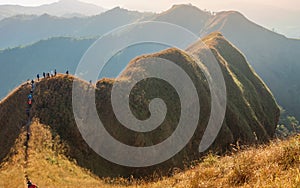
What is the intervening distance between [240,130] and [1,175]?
40.0 m

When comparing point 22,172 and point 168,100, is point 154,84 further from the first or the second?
point 22,172

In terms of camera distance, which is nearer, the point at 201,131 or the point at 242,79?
the point at 201,131

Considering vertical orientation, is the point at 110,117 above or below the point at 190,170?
below

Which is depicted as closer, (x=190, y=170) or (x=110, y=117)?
(x=190, y=170)

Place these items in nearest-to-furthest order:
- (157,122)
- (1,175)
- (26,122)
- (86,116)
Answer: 1. (1,175)
2. (26,122)
3. (86,116)
4. (157,122)

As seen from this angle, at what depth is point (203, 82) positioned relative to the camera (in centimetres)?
4869

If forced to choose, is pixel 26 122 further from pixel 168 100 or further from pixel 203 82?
pixel 203 82

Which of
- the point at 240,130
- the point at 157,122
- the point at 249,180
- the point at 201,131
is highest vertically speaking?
the point at 249,180

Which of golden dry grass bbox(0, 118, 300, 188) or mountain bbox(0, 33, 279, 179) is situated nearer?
golden dry grass bbox(0, 118, 300, 188)

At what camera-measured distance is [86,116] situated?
32.6 metres

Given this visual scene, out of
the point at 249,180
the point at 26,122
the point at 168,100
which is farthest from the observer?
the point at 168,100

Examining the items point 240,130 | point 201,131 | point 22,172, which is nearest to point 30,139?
point 22,172

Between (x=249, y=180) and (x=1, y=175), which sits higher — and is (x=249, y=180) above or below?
above

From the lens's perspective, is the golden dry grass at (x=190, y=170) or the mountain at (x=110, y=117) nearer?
the golden dry grass at (x=190, y=170)
